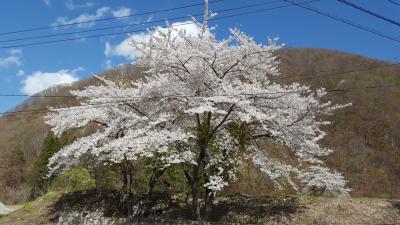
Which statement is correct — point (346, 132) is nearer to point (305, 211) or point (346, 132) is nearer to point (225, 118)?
point (305, 211)

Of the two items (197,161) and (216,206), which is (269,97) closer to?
(197,161)

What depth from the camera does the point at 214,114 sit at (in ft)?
51.9

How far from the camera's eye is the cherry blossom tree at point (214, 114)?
14.1 metres

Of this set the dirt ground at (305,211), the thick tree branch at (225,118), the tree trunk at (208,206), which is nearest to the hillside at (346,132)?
the dirt ground at (305,211)

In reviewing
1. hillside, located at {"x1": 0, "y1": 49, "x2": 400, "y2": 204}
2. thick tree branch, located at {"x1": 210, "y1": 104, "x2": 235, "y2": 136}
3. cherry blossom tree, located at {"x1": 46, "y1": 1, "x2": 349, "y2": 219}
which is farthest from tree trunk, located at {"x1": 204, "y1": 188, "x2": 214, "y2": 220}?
hillside, located at {"x1": 0, "y1": 49, "x2": 400, "y2": 204}

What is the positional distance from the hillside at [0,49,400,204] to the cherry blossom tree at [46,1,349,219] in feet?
26.5

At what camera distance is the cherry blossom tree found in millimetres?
14148

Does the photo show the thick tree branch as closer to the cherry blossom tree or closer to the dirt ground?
the cherry blossom tree

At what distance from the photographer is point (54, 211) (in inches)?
794

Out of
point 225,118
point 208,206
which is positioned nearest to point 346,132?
point 208,206

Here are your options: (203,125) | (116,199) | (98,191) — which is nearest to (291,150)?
(203,125)

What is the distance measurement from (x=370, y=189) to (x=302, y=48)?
86.8 meters

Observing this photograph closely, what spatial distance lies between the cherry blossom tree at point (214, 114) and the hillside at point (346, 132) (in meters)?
8.09

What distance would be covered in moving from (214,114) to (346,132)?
59.7m
